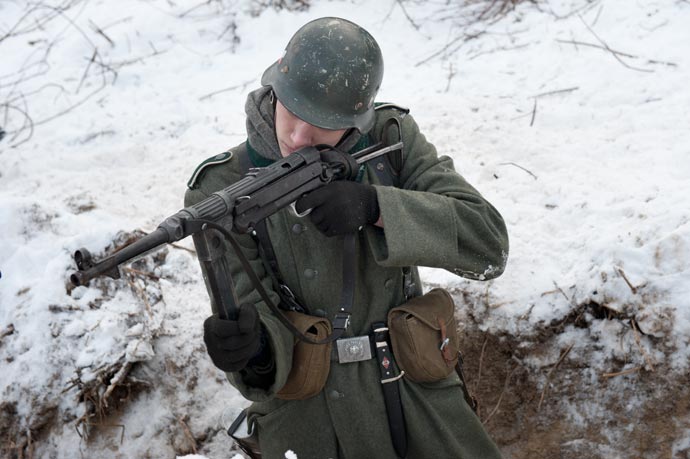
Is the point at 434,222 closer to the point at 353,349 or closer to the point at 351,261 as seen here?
the point at 351,261

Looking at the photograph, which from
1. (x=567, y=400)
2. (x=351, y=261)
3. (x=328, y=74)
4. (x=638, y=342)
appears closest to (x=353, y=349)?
(x=351, y=261)

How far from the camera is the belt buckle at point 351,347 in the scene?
101 inches

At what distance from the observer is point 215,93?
16.7 ft

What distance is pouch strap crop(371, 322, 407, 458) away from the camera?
2.57 metres

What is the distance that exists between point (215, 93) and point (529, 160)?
227 cm

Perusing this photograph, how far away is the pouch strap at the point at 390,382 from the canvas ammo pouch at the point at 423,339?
3 centimetres

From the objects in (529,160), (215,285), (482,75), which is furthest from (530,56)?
(215,285)

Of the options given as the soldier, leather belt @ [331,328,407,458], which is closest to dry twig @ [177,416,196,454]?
the soldier

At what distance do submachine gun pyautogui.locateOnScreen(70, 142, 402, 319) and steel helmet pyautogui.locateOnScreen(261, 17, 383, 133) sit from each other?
0.13 m

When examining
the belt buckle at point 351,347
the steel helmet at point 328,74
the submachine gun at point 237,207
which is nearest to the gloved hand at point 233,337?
the submachine gun at point 237,207

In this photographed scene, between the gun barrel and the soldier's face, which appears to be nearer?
the gun barrel

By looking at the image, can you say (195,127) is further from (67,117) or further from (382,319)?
(382,319)

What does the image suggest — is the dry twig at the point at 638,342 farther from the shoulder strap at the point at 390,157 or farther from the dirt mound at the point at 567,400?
the shoulder strap at the point at 390,157

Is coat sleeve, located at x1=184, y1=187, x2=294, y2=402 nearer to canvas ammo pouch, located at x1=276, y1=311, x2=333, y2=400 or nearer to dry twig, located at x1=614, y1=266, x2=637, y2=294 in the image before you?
canvas ammo pouch, located at x1=276, y1=311, x2=333, y2=400
